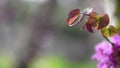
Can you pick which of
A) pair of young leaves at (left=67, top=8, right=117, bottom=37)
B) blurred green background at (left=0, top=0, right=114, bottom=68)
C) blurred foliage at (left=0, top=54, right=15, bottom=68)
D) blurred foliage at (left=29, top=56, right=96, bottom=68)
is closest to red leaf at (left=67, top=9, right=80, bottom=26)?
pair of young leaves at (left=67, top=8, right=117, bottom=37)

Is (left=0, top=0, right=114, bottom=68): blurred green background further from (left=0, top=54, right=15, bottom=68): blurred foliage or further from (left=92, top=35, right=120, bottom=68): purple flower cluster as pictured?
(left=92, top=35, right=120, bottom=68): purple flower cluster

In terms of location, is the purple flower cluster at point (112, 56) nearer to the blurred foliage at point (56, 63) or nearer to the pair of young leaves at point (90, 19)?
the pair of young leaves at point (90, 19)

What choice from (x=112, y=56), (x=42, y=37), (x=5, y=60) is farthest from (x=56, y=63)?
(x=112, y=56)

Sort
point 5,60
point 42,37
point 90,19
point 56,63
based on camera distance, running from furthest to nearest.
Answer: point 56,63
point 5,60
point 42,37
point 90,19

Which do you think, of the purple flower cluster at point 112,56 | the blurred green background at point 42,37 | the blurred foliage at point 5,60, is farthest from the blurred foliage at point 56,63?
the purple flower cluster at point 112,56

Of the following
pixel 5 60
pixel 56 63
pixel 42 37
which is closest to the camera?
pixel 42 37

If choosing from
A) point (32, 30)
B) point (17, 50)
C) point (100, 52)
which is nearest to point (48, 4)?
point (32, 30)

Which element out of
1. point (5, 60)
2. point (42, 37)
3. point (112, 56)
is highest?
point (112, 56)

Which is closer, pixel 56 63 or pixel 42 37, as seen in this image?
pixel 42 37

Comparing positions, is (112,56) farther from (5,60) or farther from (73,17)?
(5,60)
